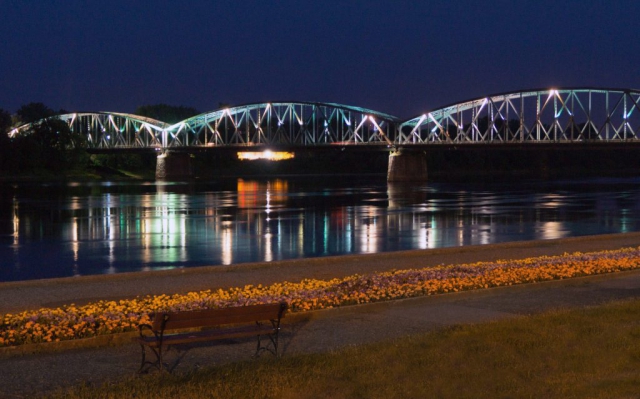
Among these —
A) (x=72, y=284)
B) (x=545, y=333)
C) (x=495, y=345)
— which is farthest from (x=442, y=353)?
(x=72, y=284)

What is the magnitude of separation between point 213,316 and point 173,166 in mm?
163936

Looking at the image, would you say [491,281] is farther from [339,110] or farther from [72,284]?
[339,110]

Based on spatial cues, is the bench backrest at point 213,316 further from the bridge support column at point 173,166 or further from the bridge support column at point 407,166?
the bridge support column at point 173,166

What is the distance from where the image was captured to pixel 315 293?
17.7 meters

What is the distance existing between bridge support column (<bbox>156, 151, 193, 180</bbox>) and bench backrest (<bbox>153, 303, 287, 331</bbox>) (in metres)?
159

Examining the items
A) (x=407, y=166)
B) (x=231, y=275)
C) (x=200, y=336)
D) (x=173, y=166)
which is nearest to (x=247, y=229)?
(x=231, y=275)

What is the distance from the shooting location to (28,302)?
57.2 feet

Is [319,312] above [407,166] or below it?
below

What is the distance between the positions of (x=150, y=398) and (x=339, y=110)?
161074 mm

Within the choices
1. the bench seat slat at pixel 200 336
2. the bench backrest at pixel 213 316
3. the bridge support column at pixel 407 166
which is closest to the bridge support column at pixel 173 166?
the bridge support column at pixel 407 166

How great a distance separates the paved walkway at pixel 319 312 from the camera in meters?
11.8

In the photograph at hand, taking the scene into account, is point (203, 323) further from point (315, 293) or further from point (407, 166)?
point (407, 166)

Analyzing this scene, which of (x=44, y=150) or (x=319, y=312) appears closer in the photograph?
(x=319, y=312)

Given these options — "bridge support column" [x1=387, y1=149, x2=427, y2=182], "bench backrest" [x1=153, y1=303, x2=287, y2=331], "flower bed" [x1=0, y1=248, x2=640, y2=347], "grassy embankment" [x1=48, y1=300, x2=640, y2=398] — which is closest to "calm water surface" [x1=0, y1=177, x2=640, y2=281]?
"flower bed" [x1=0, y1=248, x2=640, y2=347]
